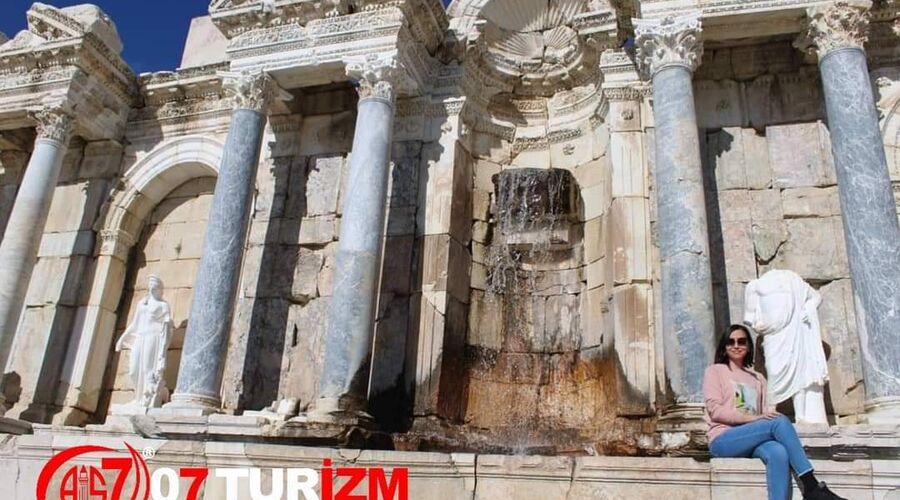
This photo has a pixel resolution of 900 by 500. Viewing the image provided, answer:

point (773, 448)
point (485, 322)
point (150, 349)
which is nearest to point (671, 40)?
point (485, 322)

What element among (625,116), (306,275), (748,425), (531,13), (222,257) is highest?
(531,13)

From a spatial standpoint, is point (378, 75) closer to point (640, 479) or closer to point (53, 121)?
point (53, 121)

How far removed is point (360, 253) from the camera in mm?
9500

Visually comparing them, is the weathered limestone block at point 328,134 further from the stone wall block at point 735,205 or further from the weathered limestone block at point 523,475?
the weathered limestone block at point 523,475

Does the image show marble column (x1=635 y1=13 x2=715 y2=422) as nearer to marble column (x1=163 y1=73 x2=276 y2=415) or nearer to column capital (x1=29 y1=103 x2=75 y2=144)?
marble column (x1=163 y1=73 x2=276 y2=415)

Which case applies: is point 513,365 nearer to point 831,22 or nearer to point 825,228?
point 825,228

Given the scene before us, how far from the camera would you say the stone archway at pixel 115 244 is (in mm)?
12141

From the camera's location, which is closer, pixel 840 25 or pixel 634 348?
pixel 840 25

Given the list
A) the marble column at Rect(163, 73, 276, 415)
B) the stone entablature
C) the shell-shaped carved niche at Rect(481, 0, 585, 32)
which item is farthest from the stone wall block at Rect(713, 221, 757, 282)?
the stone entablature

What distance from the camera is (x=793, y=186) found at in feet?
32.2

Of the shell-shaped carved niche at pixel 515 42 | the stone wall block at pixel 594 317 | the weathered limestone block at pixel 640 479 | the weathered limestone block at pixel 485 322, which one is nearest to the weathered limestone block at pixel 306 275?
the weathered limestone block at pixel 485 322

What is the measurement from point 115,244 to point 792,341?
11185 mm

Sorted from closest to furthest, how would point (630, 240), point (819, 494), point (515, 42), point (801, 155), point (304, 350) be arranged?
point (819, 494), point (630, 240), point (801, 155), point (304, 350), point (515, 42)

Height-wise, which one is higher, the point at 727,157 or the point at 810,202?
the point at 727,157
